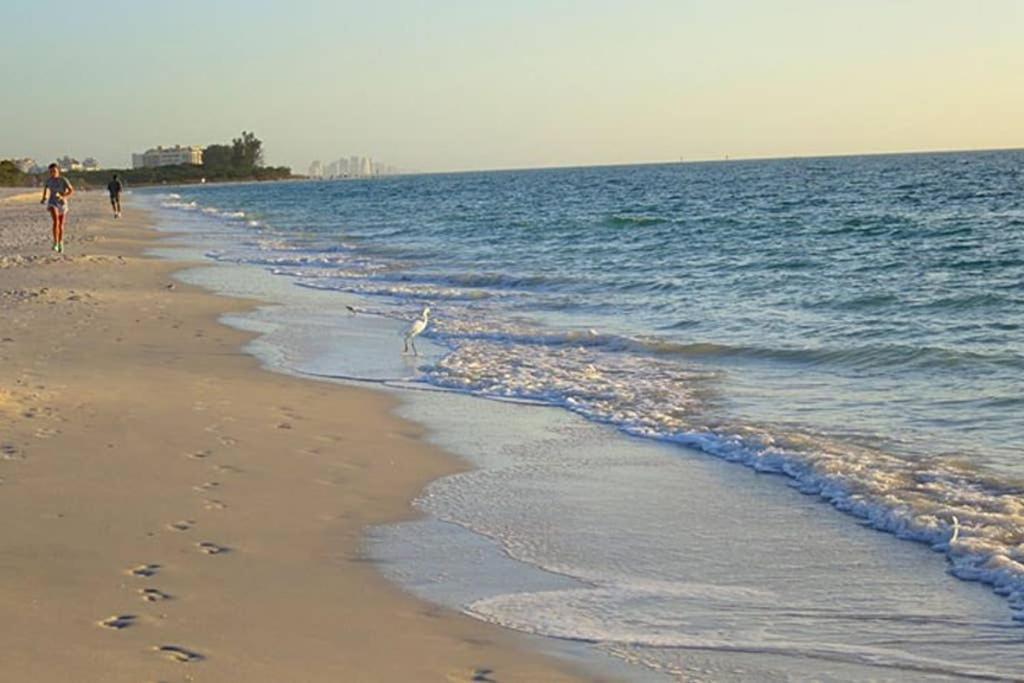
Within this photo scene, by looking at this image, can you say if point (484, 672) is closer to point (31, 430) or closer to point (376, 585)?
point (376, 585)

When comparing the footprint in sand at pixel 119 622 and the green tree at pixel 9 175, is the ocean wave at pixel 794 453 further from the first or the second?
the green tree at pixel 9 175

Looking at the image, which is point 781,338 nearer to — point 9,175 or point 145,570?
point 145,570

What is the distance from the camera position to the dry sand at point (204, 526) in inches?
168

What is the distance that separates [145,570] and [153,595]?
1.16 ft

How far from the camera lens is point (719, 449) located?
8016 mm

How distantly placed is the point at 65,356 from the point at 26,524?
5742 millimetres

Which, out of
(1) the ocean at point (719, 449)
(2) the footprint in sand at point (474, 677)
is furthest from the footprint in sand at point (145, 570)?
(2) the footprint in sand at point (474, 677)

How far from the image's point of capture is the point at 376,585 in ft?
17.1

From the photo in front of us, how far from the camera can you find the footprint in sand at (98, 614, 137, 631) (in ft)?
14.6

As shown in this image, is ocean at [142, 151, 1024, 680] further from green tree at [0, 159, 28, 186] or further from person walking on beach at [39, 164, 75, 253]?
green tree at [0, 159, 28, 186]

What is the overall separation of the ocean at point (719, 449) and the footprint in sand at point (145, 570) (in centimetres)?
106

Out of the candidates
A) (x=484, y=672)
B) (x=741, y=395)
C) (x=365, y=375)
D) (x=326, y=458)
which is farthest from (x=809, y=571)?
(x=365, y=375)

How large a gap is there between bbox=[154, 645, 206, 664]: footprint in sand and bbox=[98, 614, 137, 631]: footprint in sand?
0.26 meters

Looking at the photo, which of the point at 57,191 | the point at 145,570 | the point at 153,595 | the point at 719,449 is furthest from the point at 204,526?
the point at 57,191
